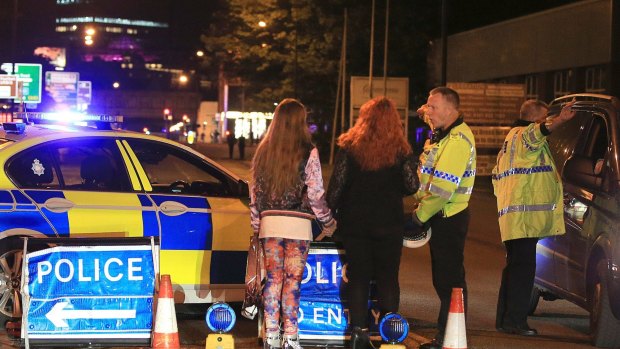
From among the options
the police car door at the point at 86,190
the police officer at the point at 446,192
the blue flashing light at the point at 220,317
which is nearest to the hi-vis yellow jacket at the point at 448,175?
the police officer at the point at 446,192

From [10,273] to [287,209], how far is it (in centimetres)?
226

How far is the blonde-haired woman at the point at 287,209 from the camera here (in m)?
7.19

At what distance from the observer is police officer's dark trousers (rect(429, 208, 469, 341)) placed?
7582mm

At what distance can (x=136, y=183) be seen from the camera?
851cm

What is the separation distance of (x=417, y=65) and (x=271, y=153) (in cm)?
4428

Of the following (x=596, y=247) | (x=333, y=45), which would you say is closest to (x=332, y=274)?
(x=596, y=247)

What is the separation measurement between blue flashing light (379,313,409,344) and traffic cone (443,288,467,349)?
1.48 ft

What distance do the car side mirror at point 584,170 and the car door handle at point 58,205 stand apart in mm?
3840

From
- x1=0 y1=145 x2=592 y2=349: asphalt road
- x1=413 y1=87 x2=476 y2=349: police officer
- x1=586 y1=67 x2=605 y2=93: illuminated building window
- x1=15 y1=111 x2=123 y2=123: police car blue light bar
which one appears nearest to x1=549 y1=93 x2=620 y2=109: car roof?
x1=413 y1=87 x2=476 y2=349: police officer

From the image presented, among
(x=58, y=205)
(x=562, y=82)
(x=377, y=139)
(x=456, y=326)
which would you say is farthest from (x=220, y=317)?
(x=562, y=82)

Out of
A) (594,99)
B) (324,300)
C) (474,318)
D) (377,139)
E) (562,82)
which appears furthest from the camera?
(562,82)

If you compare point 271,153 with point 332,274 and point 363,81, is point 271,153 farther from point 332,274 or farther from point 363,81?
point 363,81

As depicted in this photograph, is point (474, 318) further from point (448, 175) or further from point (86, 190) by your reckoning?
point (86, 190)

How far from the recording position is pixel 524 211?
27.7ft
